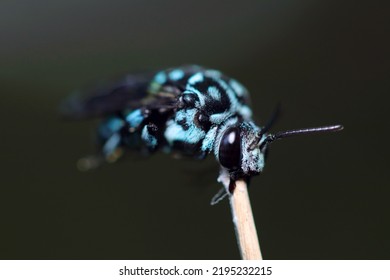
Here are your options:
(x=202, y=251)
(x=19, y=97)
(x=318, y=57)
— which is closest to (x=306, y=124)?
(x=318, y=57)

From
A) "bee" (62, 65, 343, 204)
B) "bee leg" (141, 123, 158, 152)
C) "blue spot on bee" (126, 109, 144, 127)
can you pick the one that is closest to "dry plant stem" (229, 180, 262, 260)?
"bee" (62, 65, 343, 204)

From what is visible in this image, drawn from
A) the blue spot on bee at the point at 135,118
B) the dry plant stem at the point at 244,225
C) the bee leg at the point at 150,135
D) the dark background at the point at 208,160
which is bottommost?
the dry plant stem at the point at 244,225

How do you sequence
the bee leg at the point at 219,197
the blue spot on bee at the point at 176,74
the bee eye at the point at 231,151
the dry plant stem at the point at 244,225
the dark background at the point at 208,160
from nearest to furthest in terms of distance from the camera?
the dry plant stem at the point at 244,225 < the bee eye at the point at 231,151 < the bee leg at the point at 219,197 < the blue spot on bee at the point at 176,74 < the dark background at the point at 208,160

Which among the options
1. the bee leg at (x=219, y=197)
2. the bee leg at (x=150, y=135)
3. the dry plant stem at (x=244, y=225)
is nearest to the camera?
the dry plant stem at (x=244, y=225)

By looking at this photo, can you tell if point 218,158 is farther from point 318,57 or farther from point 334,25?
point 334,25

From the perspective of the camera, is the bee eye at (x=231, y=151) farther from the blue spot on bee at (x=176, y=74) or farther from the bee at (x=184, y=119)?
the blue spot on bee at (x=176, y=74)

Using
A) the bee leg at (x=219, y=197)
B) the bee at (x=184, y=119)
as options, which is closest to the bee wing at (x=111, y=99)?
the bee at (x=184, y=119)

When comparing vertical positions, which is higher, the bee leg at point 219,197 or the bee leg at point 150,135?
the bee leg at point 150,135

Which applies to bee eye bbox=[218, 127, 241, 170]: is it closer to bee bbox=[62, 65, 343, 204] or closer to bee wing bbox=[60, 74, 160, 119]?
bee bbox=[62, 65, 343, 204]
